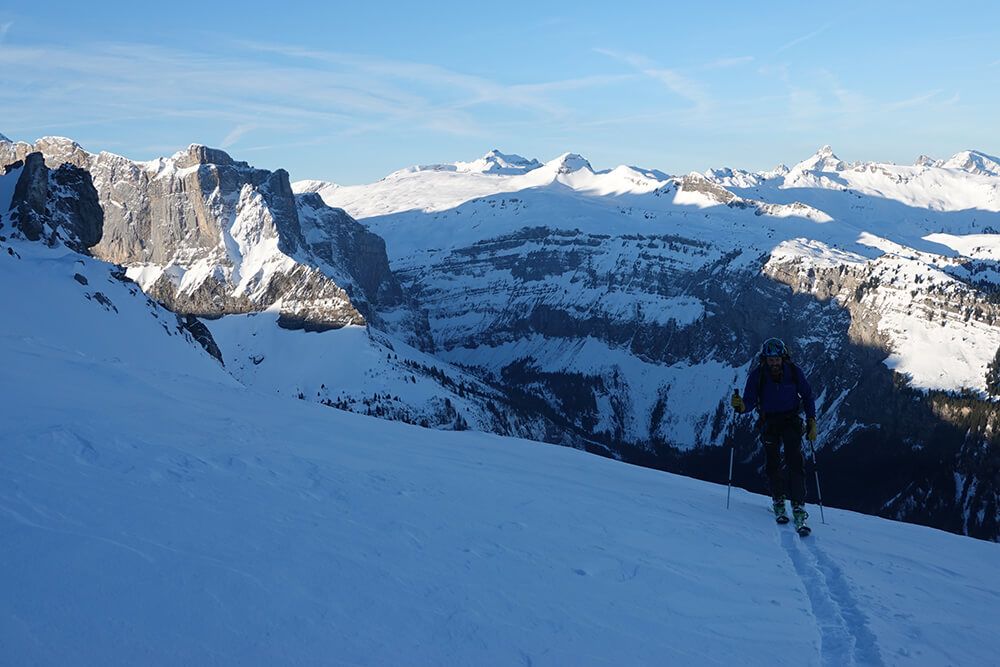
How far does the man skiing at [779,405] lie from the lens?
18203 millimetres

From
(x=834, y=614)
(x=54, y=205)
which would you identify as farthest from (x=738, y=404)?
(x=54, y=205)

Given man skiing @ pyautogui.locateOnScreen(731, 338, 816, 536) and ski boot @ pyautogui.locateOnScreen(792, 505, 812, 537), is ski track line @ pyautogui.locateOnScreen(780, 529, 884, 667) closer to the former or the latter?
ski boot @ pyautogui.locateOnScreen(792, 505, 812, 537)

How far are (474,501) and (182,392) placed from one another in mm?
12019

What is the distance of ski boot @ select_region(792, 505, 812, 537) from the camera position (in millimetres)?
15695

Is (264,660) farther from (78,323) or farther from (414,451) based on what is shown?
(78,323)

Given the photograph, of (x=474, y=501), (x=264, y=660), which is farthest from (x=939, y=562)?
(x=264, y=660)

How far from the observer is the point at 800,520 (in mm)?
16312

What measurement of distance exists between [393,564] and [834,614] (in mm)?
5911

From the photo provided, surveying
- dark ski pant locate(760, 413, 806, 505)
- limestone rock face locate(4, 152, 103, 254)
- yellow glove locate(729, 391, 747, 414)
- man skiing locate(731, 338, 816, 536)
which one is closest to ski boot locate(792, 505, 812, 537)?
dark ski pant locate(760, 413, 806, 505)

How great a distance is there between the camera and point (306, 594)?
29.6 feet

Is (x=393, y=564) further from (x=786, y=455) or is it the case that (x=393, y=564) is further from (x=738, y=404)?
(x=738, y=404)

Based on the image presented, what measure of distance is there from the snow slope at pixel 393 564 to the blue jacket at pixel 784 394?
8.57ft

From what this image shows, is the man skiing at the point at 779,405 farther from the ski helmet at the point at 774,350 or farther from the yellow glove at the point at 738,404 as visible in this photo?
the yellow glove at the point at 738,404

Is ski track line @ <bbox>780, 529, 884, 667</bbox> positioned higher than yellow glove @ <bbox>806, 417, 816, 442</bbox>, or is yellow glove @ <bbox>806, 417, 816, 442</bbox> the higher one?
yellow glove @ <bbox>806, 417, 816, 442</bbox>
